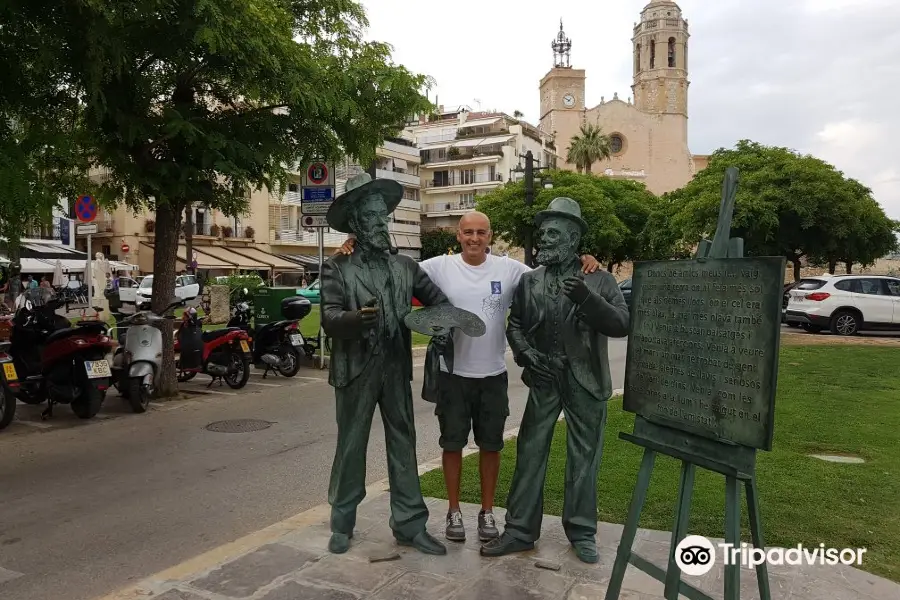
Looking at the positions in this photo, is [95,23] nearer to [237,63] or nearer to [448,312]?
[237,63]

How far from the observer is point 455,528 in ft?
13.9

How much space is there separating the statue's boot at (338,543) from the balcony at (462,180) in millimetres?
62605

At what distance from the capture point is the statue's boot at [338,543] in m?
4.06

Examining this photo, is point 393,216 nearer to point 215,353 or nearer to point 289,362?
point 289,362

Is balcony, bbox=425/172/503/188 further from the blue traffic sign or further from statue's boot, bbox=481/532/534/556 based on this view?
statue's boot, bbox=481/532/534/556

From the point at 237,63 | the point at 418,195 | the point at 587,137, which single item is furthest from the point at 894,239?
the point at 418,195

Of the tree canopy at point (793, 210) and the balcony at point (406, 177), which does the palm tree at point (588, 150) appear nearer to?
the balcony at point (406, 177)

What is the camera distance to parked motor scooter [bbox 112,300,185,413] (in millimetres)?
8312

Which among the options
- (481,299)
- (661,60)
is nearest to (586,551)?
(481,299)

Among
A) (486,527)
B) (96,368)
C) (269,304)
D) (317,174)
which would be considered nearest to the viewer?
(486,527)

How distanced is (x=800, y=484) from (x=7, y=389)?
24.0ft

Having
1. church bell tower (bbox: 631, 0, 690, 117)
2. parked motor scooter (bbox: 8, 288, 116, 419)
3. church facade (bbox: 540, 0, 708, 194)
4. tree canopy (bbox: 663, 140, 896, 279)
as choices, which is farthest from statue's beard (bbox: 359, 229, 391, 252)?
church bell tower (bbox: 631, 0, 690, 117)

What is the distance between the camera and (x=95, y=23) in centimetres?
576

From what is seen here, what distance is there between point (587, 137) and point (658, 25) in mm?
30130
